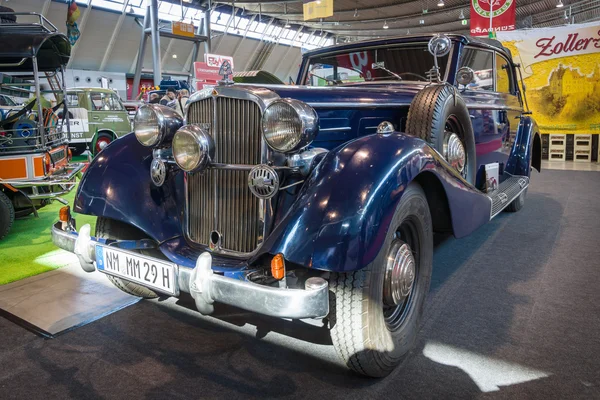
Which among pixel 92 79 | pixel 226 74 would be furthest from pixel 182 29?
pixel 226 74

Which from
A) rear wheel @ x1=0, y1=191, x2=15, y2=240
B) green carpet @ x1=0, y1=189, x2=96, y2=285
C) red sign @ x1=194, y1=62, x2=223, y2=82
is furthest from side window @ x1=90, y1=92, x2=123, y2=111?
rear wheel @ x1=0, y1=191, x2=15, y2=240

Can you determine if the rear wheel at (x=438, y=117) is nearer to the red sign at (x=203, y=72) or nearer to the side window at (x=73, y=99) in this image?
the red sign at (x=203, y=72)

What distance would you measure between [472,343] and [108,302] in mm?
2078

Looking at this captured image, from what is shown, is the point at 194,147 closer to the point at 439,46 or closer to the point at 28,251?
the point at 439,46

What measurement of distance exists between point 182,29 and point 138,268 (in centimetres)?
1545

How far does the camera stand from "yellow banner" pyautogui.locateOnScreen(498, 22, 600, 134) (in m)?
8.97

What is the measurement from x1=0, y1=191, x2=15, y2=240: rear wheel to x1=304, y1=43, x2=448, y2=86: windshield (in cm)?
308

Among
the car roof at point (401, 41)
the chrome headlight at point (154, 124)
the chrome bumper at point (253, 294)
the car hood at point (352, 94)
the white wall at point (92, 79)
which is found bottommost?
the chrome bumper at point (253, 294)

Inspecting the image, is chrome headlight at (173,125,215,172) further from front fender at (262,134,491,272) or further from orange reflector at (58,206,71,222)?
orange reflector at (58,206,71,222)

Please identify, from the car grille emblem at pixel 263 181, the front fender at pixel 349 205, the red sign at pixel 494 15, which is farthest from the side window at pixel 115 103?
the front fender at pixel 349 205

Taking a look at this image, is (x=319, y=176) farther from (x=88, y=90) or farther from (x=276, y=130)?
(x=88, y=90)

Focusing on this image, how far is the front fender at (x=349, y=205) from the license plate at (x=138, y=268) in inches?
16.2

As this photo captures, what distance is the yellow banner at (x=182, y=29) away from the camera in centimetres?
1539

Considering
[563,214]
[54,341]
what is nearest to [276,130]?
[54,341]
